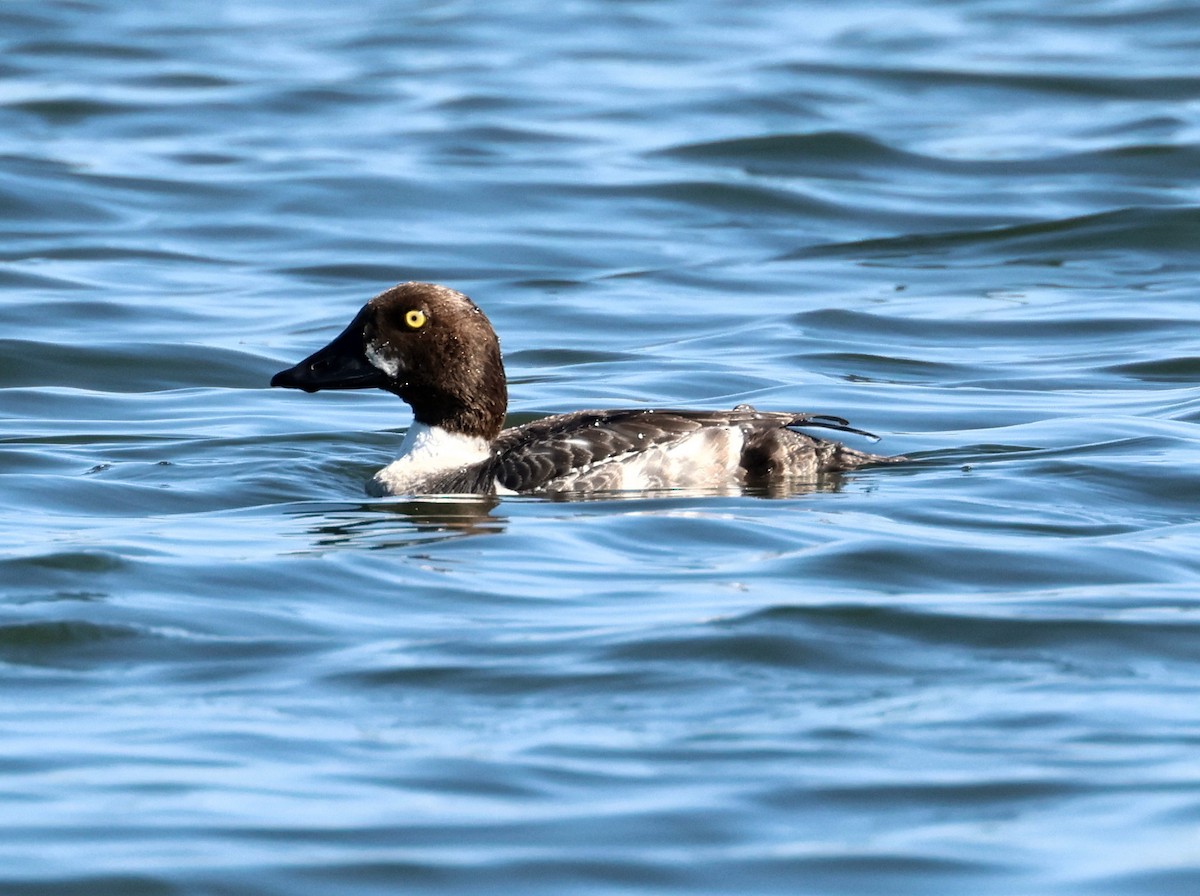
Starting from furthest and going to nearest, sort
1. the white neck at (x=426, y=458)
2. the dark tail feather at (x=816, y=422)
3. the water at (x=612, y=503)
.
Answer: the white neck at (x=426, y=458) → the dark tail feather at (x=816, y=422) → the water at (x=612, y=503)

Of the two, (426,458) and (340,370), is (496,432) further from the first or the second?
(340,370)

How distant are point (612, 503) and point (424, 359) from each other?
1275 millimetres

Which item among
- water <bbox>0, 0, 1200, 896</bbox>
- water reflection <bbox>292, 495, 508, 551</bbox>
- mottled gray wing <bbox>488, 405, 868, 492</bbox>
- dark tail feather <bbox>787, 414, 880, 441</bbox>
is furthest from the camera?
dark tail feather <bbox>787, 414, 880, 441</bbox>

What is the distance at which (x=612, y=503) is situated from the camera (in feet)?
32.5

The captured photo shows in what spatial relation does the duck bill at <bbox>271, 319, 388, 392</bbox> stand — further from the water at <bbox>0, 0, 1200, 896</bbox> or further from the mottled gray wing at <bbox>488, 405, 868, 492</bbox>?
the mottled gray wing at <bbox>488, 405, 868, 492</bbox>

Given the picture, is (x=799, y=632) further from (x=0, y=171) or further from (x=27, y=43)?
(x=27, y=43)

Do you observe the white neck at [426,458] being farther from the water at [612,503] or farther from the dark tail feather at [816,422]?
the dark tail feather at [816,422]

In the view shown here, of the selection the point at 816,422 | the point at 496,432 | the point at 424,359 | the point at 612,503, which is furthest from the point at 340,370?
the point at 816,422

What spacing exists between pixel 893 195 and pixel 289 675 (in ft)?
45.2

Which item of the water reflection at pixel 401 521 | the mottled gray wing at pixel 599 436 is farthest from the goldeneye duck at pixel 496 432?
the water reflection at pixel 401 521

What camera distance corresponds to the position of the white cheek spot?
10.5 metres

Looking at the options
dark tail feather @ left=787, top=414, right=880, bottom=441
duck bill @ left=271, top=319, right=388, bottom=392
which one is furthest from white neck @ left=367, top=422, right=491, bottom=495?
dark tail feather @ left=787, top=414, right=880, bottom=441

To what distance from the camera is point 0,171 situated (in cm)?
2005

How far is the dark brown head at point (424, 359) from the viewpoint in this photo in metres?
10.5
